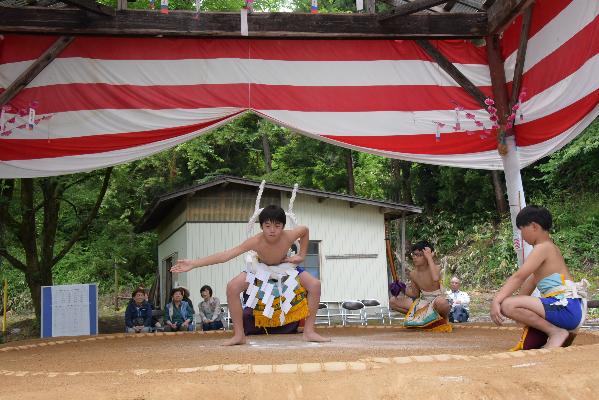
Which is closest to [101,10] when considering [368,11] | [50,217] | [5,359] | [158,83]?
[158,83]

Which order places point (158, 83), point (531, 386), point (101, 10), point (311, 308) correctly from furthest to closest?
1. point (158, 83)
2. point (101, 10)
3. point (311, 308)
4. point (531, 386)

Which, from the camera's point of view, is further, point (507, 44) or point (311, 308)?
point (507, 44)

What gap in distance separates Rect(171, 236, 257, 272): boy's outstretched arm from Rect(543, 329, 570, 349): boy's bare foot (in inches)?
68.8

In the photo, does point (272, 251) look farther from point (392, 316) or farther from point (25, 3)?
point (392, 316)

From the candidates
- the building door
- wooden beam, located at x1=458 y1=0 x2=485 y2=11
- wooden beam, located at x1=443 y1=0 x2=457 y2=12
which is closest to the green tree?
the building door

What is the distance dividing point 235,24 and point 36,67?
1622 millimetres

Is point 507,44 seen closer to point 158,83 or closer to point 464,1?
point 464,1

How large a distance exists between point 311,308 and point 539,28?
296 cm

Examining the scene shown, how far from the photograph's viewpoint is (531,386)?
187 centimetres

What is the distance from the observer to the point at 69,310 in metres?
6.52

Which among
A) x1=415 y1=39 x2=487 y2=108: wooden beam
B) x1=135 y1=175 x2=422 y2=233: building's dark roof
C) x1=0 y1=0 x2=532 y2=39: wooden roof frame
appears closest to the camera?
x1=0 y1=0 x2=532 y2=39: wooden roof frame

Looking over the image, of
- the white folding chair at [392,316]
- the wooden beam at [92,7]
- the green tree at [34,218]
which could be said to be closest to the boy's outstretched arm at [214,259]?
the wooden beam at [92,7]

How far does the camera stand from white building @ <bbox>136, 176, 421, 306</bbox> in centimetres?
913

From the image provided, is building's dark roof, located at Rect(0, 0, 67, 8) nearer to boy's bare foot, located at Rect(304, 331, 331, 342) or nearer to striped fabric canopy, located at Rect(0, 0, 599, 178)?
striped fabric canopy, located at Rect(0, 0, 599, 178)
